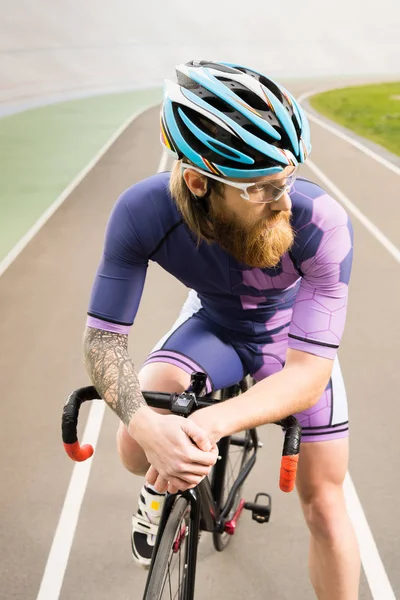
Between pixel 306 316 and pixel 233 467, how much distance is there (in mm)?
1570

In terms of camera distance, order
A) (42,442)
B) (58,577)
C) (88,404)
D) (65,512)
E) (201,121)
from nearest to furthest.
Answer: (201,121)
(58,577)
(65,512)
(42,442)
(88,404)

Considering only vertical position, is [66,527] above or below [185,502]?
below

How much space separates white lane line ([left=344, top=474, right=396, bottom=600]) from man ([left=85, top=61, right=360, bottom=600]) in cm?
73

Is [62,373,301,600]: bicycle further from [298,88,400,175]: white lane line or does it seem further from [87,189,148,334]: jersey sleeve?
[298,88,400,175]: white lane line

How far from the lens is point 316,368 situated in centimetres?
236

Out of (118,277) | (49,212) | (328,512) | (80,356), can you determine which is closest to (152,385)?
(118,277)

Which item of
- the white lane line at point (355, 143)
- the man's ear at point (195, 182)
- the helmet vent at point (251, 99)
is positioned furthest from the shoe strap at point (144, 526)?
the white lane line at point (355, 143)

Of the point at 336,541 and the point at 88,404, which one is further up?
the point at 336,541

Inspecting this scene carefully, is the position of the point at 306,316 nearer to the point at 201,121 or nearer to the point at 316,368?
the point at 316,368

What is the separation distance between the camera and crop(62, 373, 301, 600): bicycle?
211 centimetres

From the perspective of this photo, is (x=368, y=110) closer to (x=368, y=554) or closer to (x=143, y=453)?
(x=368, y=554)

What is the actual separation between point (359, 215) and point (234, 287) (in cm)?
834

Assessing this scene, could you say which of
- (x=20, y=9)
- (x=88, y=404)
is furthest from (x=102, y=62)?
(x=88, y=404)

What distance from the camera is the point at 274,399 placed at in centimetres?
223
